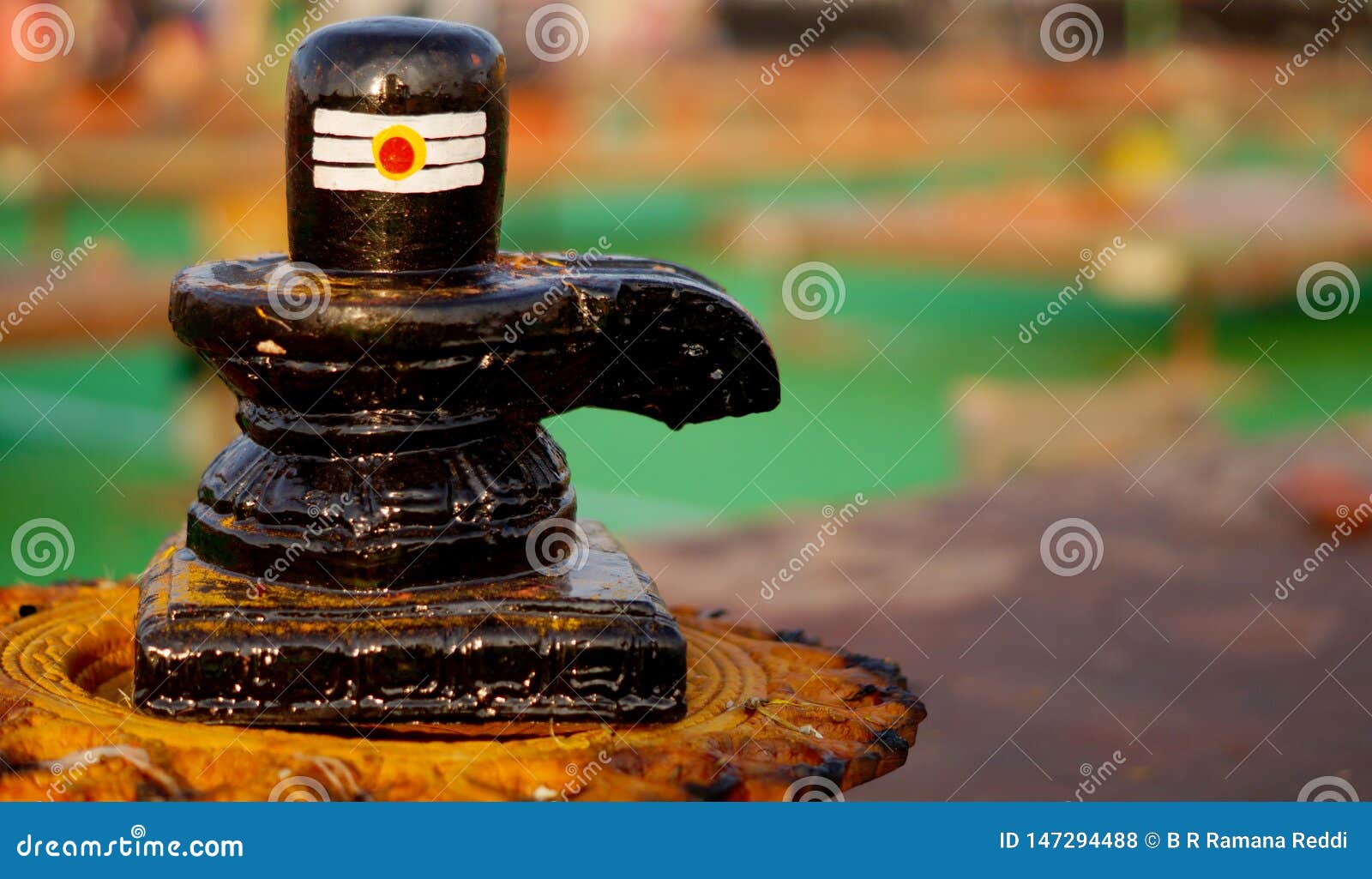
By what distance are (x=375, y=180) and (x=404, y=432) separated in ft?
1.11

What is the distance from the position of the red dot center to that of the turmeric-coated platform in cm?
73

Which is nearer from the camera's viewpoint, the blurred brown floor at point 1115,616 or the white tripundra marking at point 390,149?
the white tripundra marking at point 390,149

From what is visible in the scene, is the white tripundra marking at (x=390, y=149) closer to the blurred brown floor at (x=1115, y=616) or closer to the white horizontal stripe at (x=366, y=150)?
the white horizontal stripe at (x=366, y=150)

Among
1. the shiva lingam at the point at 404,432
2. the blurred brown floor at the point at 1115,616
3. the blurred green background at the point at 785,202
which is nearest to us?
the shiva lingam at the point at 404,432

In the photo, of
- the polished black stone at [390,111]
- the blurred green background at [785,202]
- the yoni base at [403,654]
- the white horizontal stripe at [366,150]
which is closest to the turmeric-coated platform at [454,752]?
the yoni base at [403,654]

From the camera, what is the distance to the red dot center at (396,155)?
211cm

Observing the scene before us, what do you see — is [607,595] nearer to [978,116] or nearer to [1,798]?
[1,798]

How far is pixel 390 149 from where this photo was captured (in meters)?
2.12

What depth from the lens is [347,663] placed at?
6.64 feet

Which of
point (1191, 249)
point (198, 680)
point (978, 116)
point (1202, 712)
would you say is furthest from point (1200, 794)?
point (978, 116)

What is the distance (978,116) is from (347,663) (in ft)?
62.7

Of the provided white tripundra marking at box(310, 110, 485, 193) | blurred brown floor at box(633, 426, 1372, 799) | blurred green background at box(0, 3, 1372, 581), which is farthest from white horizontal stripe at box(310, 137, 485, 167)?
blurred green background at box(0, 3, 1372, 581)

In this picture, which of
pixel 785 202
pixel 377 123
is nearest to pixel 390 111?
pixel 377 123

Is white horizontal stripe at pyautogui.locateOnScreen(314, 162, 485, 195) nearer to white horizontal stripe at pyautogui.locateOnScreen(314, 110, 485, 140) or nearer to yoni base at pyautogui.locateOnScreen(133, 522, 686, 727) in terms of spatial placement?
white horizontal stripe at pyautogui.locateOnScreen(314, 110, 485, 140)
